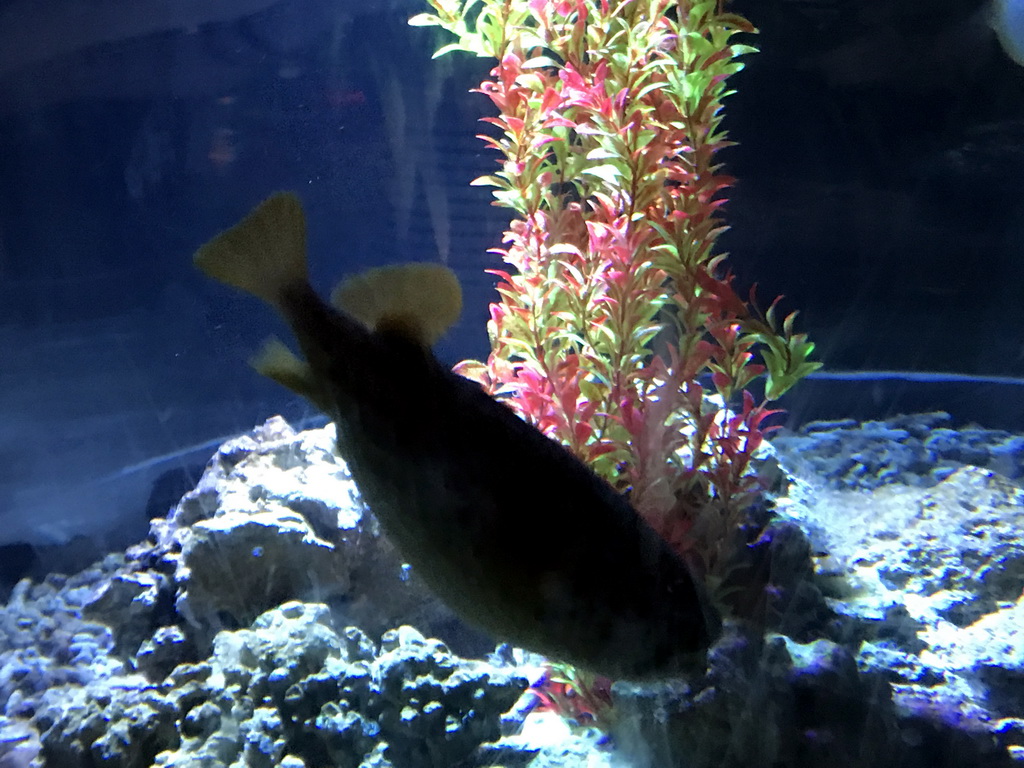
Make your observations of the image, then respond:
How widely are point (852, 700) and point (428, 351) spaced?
1691 mm

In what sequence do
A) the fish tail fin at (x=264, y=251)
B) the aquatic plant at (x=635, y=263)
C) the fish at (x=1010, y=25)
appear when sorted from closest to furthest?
the fish tail fin at (x=264, y=251), the aquatic plant at (x=635, y=263), the fish at (x=1010, y=25)

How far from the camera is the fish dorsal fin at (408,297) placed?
4.91ft

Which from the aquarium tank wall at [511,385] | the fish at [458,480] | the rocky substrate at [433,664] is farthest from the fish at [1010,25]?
the fish at [458,480]

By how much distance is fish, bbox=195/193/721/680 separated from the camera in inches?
53.9

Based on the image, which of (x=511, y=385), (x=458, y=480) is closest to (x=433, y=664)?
(x=511, y=385)

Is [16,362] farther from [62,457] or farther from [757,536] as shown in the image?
[757,536]

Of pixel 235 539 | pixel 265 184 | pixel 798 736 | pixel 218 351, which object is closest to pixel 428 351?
pixel 798 736

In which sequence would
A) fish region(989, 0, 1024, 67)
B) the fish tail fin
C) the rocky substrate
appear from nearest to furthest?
the fish tail fin, the rocky substrate, fish region(989, 0, 1024, 67)

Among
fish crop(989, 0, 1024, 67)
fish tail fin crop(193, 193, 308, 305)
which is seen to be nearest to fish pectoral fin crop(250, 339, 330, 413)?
fish tail fin crop(193, 193, 308, 305)

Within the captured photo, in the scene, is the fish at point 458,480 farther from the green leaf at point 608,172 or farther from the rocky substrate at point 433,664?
the green leaf at point 608,172

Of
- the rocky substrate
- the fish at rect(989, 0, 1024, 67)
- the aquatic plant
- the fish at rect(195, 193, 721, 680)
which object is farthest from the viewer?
the fish at rect(989, 0, 1024, 67)

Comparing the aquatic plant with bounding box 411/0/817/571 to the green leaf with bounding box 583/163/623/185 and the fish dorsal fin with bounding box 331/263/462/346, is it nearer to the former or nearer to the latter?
the green leaf with bounding box 583/163/623/185

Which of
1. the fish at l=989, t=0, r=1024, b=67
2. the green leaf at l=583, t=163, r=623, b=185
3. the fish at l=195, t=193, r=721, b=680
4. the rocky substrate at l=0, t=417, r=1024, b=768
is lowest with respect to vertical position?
the rocky substrate at l=0, t=417, r=1024, b=768

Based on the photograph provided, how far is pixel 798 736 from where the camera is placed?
1944mm
